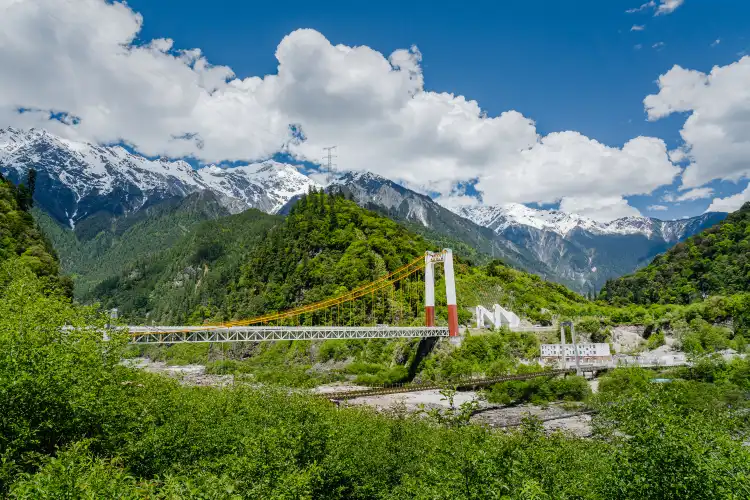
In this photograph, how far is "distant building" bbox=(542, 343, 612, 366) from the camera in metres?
65.4

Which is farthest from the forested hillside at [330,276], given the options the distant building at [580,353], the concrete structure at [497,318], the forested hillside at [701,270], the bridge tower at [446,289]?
the distant building at [580,353]

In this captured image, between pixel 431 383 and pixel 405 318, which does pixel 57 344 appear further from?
pixel 405 318

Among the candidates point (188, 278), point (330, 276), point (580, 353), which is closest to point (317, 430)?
point (580, 353)

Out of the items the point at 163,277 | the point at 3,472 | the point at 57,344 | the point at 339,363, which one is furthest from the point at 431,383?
the point at 163,277

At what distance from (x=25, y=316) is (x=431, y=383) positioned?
1873 inches

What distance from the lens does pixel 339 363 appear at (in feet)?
243

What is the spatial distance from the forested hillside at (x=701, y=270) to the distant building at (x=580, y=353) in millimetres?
35267

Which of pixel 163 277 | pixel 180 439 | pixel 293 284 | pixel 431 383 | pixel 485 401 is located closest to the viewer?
pixel 180 439

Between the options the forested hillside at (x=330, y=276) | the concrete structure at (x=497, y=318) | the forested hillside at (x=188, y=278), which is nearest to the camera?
the concrete structure at (x=497, y=318)

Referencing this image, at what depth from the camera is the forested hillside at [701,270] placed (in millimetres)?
89500

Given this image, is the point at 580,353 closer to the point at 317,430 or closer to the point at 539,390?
the point at 539,390

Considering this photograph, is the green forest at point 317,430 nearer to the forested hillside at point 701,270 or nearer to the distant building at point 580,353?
the distant building at point 580,353

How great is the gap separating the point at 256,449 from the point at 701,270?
109 m

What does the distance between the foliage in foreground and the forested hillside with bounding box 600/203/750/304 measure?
77.4 m
